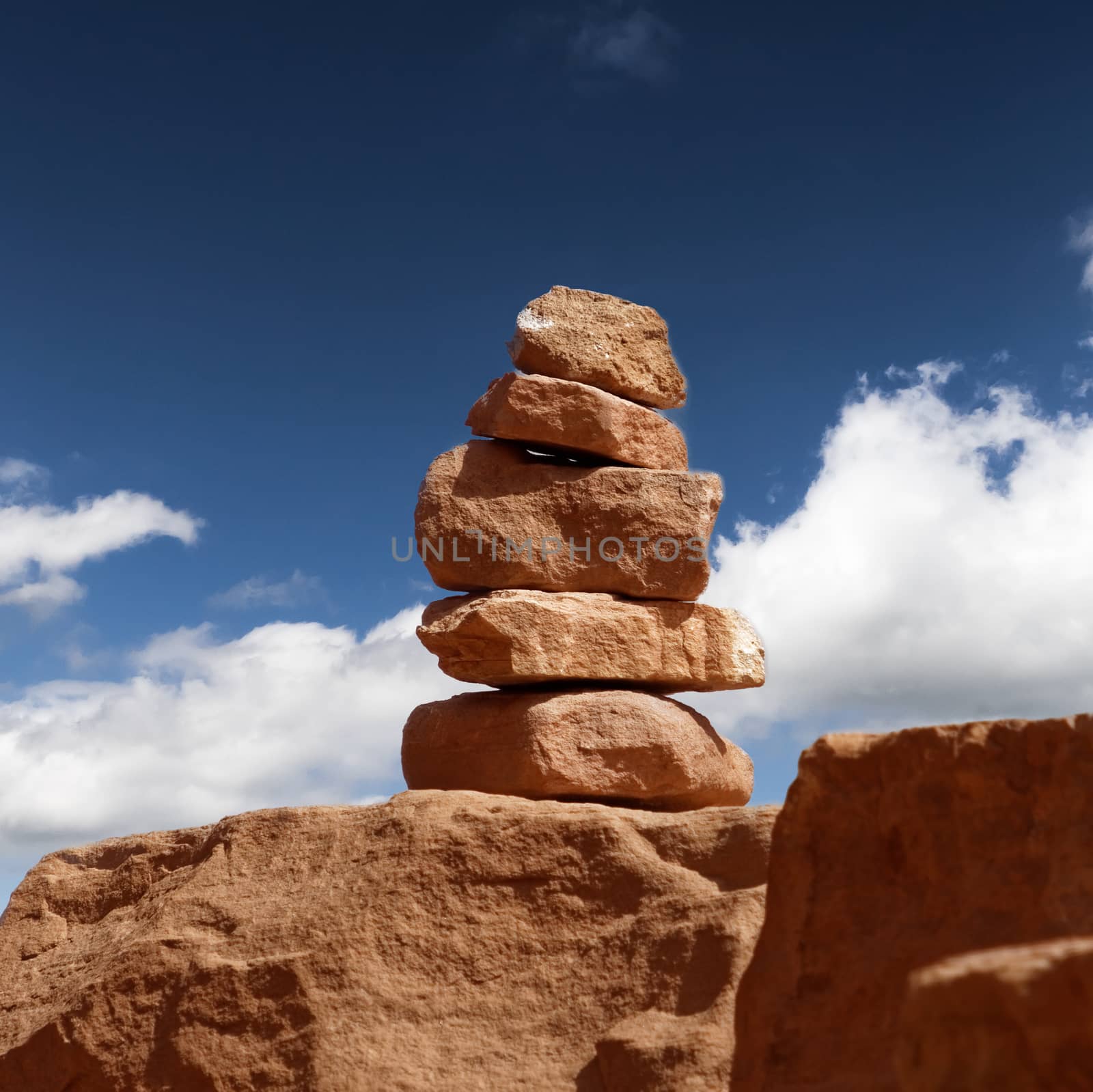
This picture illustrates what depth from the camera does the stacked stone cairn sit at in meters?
7.16

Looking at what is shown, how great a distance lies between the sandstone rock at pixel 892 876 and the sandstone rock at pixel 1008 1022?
1098 millimetres

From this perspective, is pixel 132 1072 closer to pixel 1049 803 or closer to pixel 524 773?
pixel 524 773

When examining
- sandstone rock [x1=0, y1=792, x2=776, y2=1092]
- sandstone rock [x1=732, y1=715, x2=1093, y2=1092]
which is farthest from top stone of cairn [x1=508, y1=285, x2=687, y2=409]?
sandstone rock [x1=732, y1=715, x2=1093, y2=1092]

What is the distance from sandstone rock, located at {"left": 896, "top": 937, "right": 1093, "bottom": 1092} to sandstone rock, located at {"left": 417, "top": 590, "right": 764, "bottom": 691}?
526cm

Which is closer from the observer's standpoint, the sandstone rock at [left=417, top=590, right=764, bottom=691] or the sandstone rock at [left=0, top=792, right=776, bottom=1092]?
the sandstone rock at [left=0, top=792, right=776, bottom=1092]

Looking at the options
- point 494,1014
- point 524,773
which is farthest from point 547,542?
point 494,1014

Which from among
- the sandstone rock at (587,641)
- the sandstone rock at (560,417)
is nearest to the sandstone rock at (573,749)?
the sandstone rock at (587,641)

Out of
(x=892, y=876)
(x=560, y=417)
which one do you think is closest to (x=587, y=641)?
(x=560, y=417)

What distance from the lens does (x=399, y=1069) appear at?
16.6 ft

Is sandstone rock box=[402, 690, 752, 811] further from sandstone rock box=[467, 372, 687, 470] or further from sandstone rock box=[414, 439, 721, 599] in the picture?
sandstone rock box=[467, 372, 687, 470]

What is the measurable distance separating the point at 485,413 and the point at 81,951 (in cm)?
406

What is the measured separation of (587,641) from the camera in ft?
24.4

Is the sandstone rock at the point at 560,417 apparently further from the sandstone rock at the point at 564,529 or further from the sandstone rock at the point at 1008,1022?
the sandstone rock at the point at 1008,1022

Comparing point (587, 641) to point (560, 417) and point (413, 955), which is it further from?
point (413, 955)
